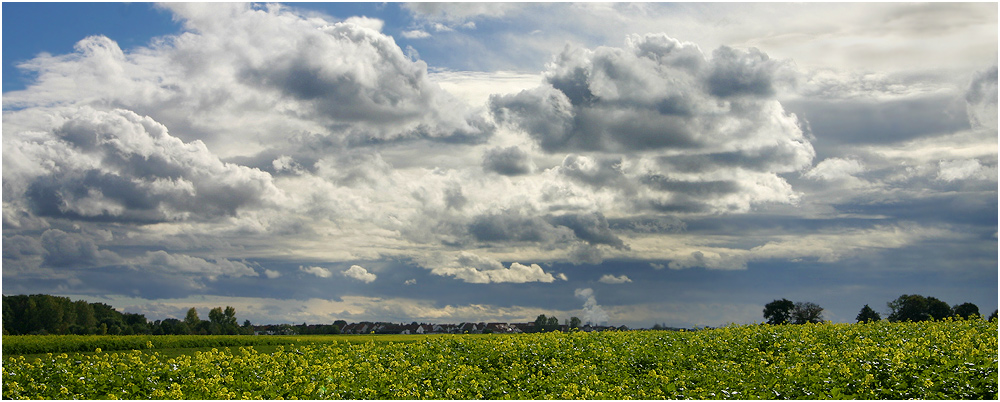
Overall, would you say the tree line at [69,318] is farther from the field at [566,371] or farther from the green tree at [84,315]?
the field at [566,371]

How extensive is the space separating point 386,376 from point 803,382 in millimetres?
9041

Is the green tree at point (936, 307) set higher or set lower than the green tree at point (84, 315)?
higher

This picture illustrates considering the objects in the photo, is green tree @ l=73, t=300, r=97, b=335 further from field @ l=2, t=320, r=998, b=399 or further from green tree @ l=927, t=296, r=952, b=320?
green tree @ l=927, t=296, r=952, b=320

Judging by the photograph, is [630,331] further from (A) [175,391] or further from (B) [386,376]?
(A) [175,391]

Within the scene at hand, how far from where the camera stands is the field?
41.9ft

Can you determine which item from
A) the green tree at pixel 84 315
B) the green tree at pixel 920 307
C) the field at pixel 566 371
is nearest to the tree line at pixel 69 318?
the green tree at pixel 84 315

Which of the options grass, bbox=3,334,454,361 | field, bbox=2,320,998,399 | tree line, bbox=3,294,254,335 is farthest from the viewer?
tree line, bbox=3,294,254,335

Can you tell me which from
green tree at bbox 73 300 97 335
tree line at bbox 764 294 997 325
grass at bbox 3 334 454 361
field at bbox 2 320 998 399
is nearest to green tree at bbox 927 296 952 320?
tree line at bbox 764 294 997 325

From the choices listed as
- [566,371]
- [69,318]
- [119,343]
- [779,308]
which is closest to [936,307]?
[779,308]

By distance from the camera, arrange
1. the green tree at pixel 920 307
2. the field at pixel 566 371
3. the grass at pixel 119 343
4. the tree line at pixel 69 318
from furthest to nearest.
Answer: the tree line at pixel 69 318, the green tree at pixel 920 307, the grass at pixel 119 343, the field at pixel 566 371

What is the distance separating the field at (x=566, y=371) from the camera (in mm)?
12773

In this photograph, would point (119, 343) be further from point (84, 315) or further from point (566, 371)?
point (84, 315)

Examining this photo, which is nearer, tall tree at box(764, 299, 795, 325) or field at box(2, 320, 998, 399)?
field at box(2, 320, 998, 399)

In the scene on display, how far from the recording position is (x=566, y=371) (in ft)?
50.0
